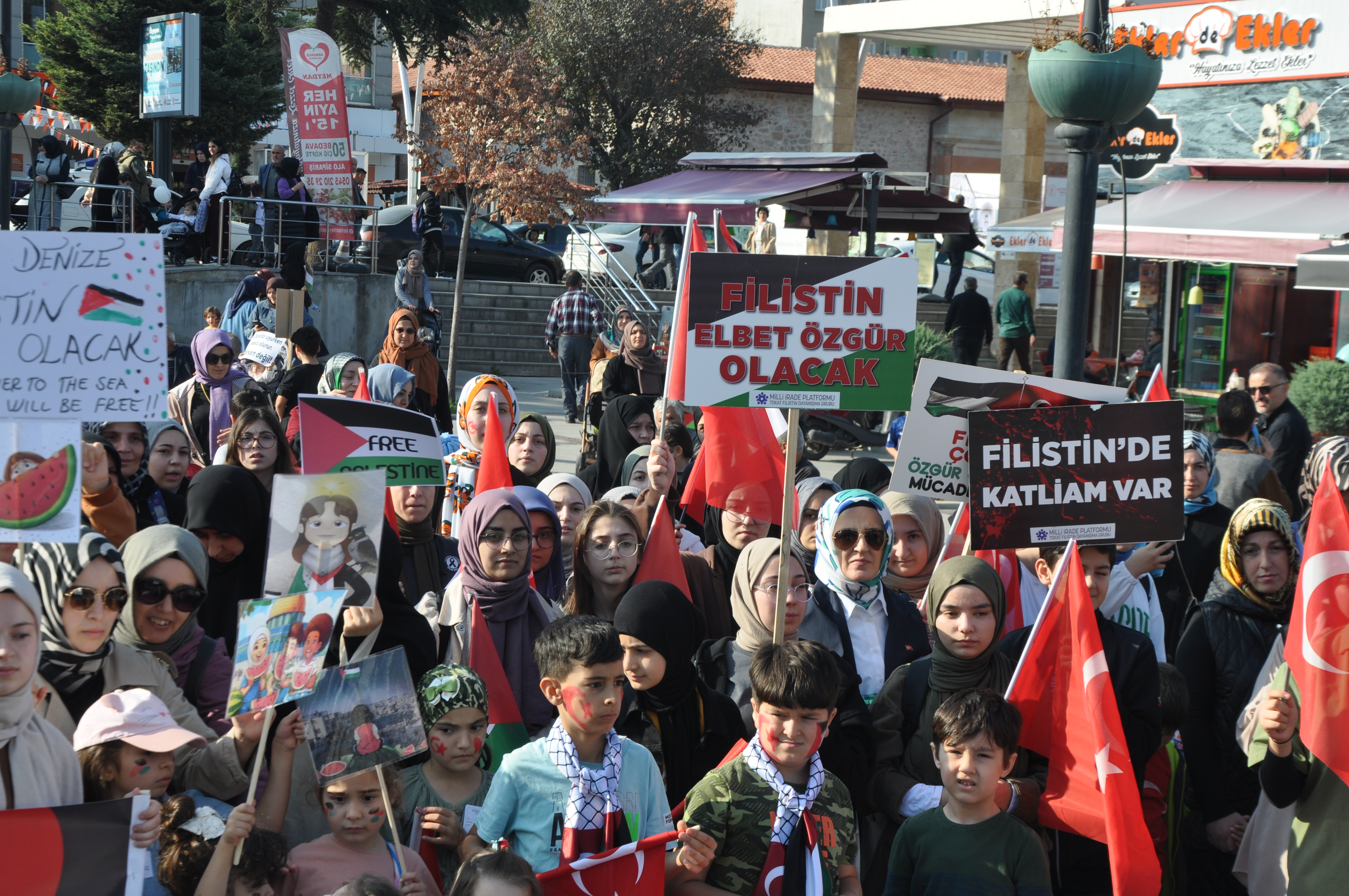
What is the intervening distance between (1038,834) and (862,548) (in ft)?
3.85

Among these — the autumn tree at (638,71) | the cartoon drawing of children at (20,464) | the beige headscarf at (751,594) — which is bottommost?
the beige headscarf at (751,594)

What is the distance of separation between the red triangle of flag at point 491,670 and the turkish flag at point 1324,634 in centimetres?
237

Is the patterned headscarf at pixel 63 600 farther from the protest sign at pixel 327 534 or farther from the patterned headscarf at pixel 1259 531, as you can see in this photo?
the patterned headscarf at pixel 1259 531

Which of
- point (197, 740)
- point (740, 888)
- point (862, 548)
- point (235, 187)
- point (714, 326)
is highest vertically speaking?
point (235, 187)

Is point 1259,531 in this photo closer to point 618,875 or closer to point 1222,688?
point 1222,688

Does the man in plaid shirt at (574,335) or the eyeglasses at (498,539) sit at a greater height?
the man in plaid shirt at (574,335)

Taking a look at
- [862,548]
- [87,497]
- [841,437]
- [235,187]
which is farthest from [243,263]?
[862,548]

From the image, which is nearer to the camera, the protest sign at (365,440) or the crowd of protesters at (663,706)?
the crowd of protesters at (663,706)

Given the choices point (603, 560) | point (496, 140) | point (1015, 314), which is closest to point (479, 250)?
point (496, 140)

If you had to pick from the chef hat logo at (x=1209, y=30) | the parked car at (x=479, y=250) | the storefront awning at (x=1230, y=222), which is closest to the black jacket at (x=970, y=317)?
the storefront awning at (x=1230, y=222)

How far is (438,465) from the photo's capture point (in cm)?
547

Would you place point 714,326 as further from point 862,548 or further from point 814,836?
point 814,836

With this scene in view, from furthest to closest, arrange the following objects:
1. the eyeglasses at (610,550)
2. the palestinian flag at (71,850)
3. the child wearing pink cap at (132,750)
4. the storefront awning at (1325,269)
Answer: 1. the storefront awning at (1325,269)
2. the eyeglasses at (610,550)
3. the child wearing pink cap at (132,750)
4. the palestinian flag at (71,850)

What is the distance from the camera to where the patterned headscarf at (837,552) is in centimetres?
485
